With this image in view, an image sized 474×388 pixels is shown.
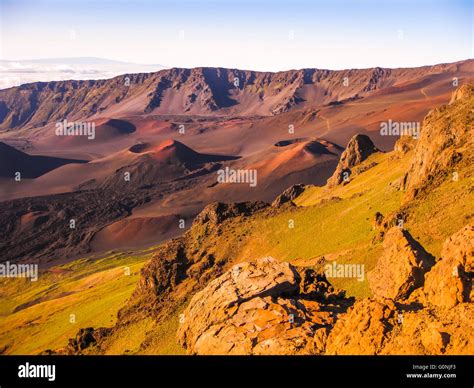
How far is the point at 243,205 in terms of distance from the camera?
5122 centimetres

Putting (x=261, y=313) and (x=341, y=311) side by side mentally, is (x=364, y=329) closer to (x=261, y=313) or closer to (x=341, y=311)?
(x=261, y=313)

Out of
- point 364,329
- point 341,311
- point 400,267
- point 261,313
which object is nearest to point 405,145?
point 400,267

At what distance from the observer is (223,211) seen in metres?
49.6

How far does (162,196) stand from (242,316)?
113 meters

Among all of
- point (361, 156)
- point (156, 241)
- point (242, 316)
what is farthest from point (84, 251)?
point (242, 316)

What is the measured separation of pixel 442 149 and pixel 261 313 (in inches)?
954

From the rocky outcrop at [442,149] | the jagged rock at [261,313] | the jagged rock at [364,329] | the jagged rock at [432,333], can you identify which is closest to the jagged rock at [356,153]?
the rocky outcrop at [442,149]

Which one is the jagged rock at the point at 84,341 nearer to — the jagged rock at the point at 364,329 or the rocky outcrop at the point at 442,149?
the rocky outcrop at the point at 442,149

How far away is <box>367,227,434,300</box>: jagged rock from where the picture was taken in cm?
2203

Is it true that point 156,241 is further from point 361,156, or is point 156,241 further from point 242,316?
point 242,316

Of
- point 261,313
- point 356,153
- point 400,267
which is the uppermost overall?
point 356,153

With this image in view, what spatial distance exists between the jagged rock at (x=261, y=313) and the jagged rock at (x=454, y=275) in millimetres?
4023

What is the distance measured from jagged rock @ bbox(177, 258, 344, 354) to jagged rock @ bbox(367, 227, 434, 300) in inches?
92.4
